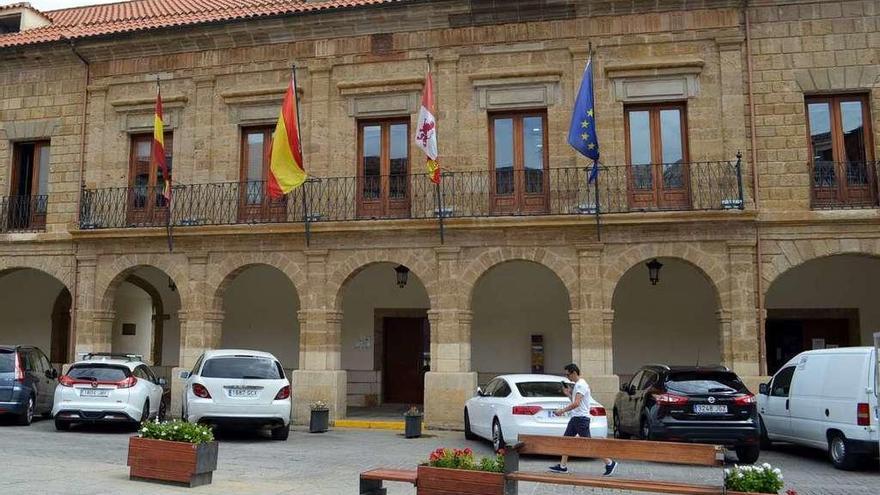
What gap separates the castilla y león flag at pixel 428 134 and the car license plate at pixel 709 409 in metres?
6.49

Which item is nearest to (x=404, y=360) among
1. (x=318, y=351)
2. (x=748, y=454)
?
(x=318, y=351)

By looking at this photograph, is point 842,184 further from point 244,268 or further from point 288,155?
point 244,268

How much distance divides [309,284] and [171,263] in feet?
11.1

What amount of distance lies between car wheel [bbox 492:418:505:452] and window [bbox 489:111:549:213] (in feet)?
17.0

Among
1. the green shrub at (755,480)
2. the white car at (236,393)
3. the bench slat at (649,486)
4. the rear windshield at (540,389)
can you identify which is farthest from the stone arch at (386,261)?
the green shrub at (755,480)

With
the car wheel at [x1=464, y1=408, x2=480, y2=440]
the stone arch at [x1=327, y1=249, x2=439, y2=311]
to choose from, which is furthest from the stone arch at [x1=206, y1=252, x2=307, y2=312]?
the car wheel at [x1=464, y1=408, x2=480, y2=440]

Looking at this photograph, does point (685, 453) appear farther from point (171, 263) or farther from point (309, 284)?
point (171, 263)

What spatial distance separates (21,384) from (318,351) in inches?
224

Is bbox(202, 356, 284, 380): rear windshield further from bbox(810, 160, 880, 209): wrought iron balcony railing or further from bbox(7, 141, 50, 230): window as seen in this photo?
bbox(810, 160, 880, 209): wrought iron balcony railing

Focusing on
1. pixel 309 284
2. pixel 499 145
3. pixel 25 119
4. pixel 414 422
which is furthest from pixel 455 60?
pixel 25 119

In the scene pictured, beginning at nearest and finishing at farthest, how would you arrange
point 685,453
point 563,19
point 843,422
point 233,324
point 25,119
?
point 685,453
point 843,422
point 563,19
point 25,119
point 233,324

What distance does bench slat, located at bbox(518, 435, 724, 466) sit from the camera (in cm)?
746

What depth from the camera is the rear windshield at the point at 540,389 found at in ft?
41.8

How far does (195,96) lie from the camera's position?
18.6 m
